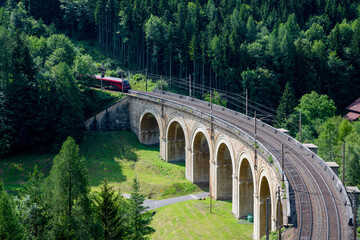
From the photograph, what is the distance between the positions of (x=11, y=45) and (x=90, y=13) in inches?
1884

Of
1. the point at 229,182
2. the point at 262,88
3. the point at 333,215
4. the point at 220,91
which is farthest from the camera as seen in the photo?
the point at 220,91

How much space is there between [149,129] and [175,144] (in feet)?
30.4

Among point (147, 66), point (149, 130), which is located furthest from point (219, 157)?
point (147, 66)

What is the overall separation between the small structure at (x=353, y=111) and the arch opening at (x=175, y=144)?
3527cm

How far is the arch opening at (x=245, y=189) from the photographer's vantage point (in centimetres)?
5725

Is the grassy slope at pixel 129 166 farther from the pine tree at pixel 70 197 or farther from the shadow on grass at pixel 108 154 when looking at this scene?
the pine tree at pixel 70 197

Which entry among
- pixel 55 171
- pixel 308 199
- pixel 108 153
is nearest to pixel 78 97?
pixel 108 153

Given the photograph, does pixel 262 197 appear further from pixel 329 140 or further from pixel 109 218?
pixel 329 140

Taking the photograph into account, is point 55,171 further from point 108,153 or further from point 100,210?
point 108,153

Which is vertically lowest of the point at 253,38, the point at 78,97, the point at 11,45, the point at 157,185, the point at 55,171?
the point at 157,185

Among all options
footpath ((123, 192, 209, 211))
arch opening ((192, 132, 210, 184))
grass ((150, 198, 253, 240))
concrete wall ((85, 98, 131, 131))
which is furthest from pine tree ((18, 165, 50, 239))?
concrete wall ((85, 98, 131, 131))

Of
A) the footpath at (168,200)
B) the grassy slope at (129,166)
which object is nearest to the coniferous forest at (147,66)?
the footpath at (168,200)

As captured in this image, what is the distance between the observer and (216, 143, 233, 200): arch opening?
6450cm

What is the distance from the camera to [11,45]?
77.4m
